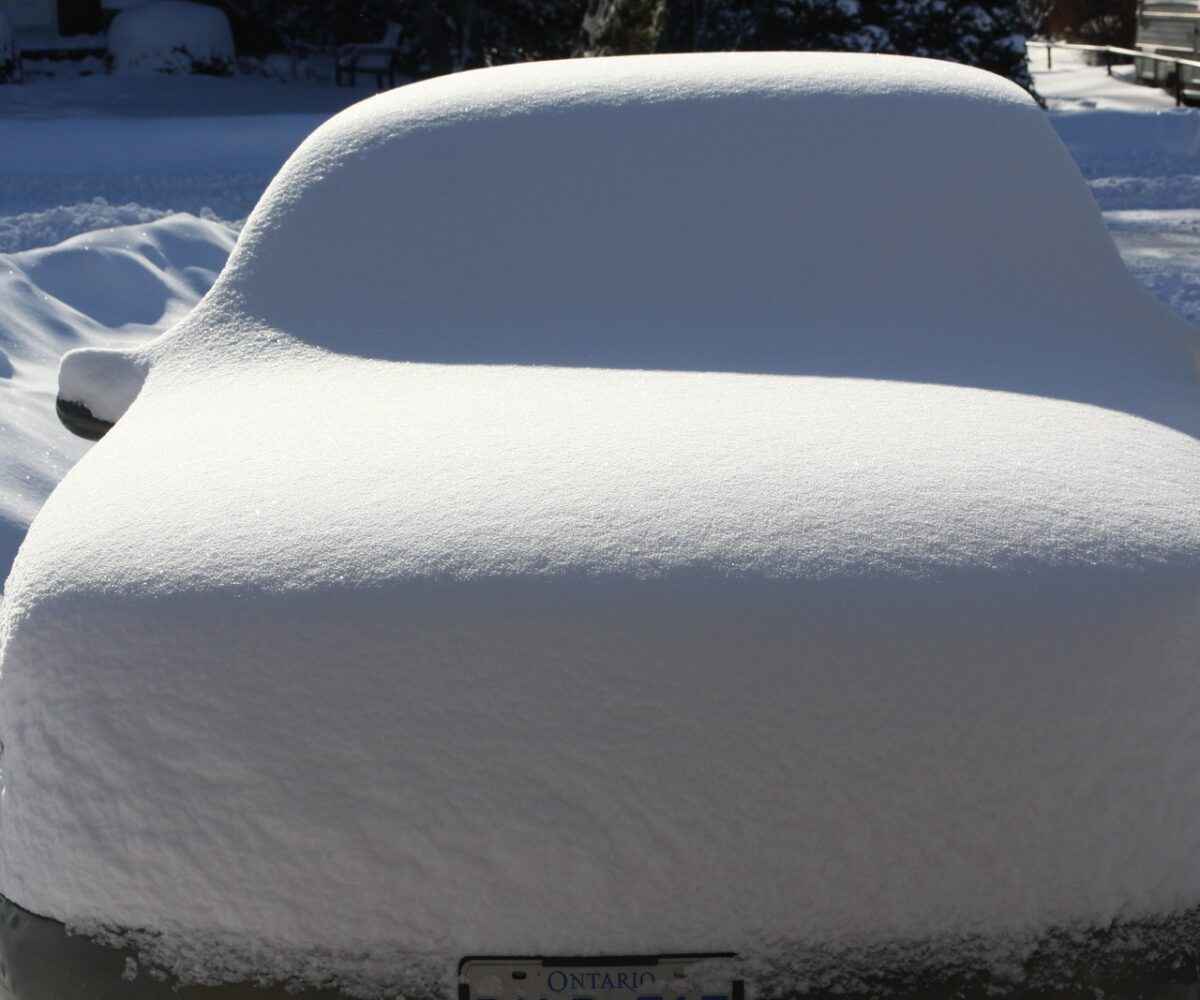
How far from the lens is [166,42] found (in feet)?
70.8

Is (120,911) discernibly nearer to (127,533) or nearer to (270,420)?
(127,533)

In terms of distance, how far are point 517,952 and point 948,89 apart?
2109 mm

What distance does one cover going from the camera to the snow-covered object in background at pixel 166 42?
2150cm

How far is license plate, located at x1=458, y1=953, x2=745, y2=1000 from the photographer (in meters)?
1.55

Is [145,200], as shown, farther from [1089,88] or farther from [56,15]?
[1089,88]

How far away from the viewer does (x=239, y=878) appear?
1.57 m

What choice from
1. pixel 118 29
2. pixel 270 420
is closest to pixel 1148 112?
pixel 118 29

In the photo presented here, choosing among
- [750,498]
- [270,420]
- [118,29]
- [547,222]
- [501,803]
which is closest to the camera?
[501,803]

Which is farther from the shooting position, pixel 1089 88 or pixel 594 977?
pixel 1089 88

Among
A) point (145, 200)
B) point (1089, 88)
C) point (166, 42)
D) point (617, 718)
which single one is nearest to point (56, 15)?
point (166, 42)

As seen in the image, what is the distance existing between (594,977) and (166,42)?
72.3 feet

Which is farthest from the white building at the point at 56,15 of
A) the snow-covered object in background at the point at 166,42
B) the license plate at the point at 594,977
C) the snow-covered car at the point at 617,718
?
the license plate at the point at 594,977

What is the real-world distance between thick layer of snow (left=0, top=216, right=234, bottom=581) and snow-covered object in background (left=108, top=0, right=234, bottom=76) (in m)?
13.9

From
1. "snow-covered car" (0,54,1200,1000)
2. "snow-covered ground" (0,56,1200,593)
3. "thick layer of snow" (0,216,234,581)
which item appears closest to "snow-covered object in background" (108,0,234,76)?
"snow-covered ground" (0,56,1200,593)
